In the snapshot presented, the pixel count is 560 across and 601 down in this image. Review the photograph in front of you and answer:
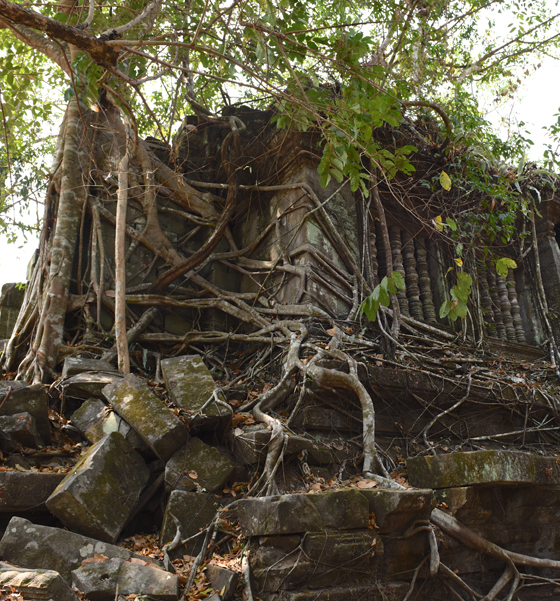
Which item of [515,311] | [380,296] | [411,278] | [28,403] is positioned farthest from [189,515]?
[515,311]

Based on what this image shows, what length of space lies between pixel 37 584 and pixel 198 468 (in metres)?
1.27

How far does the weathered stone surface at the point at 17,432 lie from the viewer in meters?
2.99

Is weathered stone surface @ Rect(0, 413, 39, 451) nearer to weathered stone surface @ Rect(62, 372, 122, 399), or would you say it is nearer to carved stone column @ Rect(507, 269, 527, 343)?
weathered stone surface @ Rect(62, 372, 122, 399)

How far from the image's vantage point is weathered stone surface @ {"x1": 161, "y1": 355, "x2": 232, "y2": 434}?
3.20m

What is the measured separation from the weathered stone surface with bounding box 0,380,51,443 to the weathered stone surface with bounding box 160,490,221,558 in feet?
3.70

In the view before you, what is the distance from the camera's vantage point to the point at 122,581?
81.7 inches

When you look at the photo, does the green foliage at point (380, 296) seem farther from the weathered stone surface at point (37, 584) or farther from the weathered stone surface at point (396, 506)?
the weathered stone surface at point (37, 584)

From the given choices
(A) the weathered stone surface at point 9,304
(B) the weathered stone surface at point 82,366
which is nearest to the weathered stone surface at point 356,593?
(B) the weathered stone surface at point 82,366

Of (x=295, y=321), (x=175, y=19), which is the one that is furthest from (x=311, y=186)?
(x=175, y=19)

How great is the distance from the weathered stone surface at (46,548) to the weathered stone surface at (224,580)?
17.0 inches

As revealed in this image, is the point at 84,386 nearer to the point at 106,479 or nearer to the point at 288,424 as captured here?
the point at 106,479

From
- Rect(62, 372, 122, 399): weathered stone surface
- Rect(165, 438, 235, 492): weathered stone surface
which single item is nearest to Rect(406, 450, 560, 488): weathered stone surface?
Rect(165, 438, 235, 492): weathered stone surface

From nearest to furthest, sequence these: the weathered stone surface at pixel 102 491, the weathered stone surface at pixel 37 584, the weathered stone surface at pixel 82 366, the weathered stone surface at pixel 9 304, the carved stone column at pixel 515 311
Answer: the weathered stone surface at pixel 37 584 → the weathered stone surface at pixel 102 491 → the weathered stone surface at pixel 82 366 → the weathered stone surface at pixel 9 304 → the carved stone column at pixel 515 311

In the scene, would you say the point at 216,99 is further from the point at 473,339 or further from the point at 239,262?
the point at 473,339
